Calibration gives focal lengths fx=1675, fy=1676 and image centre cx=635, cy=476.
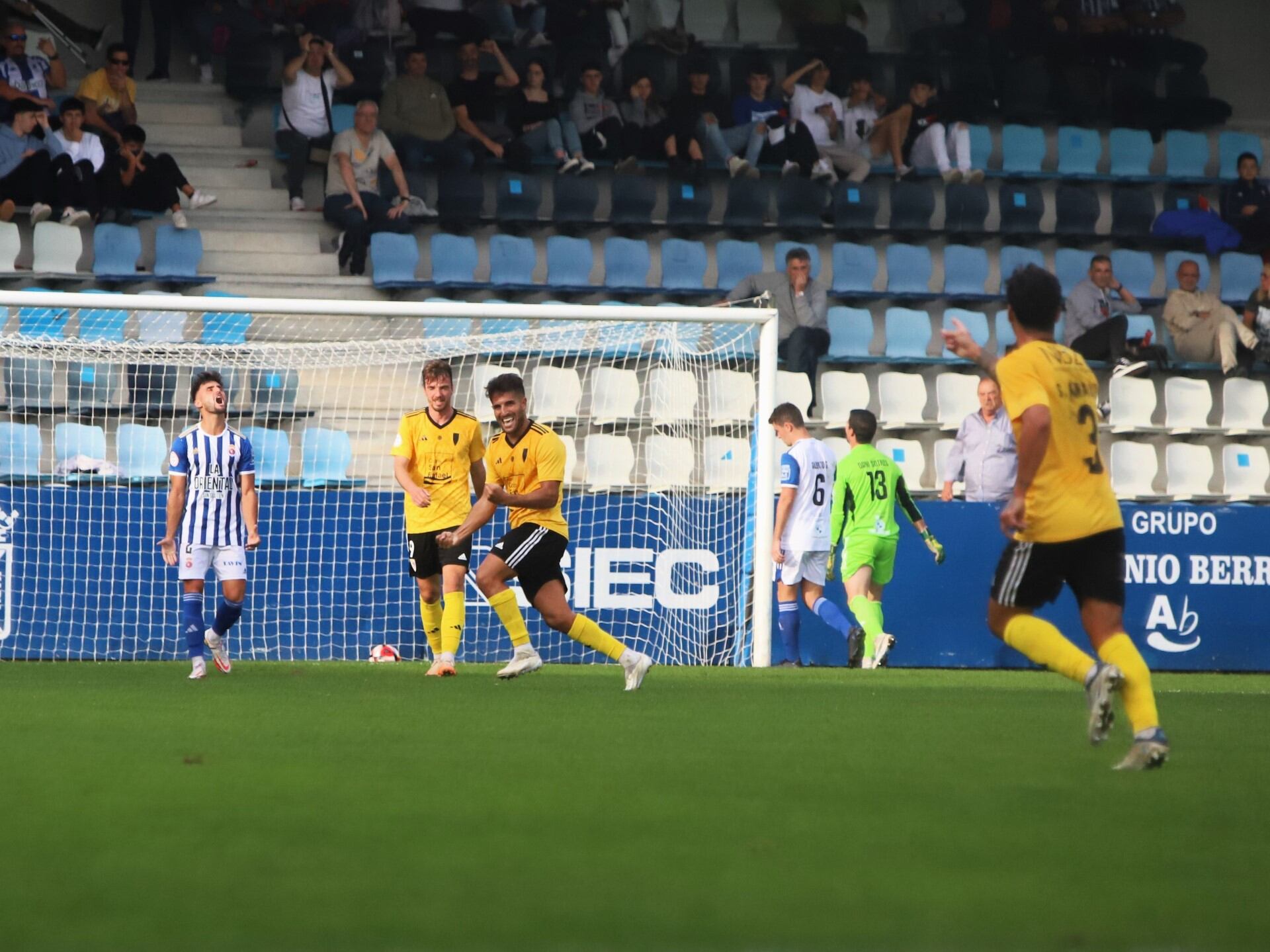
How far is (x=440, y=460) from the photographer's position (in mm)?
10469

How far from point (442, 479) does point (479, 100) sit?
309 inches

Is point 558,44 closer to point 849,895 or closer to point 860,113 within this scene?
point 860,113

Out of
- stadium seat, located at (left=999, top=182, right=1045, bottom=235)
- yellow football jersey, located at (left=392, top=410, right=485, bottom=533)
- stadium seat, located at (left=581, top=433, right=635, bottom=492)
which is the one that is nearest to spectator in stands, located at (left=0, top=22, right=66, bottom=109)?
stadium seat, located at (left=581, top=433, right=635, bottom=492)

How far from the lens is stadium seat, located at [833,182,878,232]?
17.7 meters

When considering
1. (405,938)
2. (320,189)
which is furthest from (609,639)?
(320,189)

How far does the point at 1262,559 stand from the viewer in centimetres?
1397

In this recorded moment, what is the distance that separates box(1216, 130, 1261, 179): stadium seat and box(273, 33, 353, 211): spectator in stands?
33.1 feet

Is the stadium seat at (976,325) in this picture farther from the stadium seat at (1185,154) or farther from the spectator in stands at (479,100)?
the spectator in stands at (479,100)

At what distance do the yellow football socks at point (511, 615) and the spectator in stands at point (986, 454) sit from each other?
4.83 meters

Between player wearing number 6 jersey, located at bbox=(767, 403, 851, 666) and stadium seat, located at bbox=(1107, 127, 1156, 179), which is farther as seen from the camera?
stadium seat, located at bbox=(1107, 127, 1156, 179)

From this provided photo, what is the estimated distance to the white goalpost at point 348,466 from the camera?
12484 mm

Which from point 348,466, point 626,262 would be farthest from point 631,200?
point 348,466

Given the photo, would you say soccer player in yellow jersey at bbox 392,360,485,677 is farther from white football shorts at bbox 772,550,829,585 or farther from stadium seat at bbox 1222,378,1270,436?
stadium seat at bbox 1222,378,1270,436

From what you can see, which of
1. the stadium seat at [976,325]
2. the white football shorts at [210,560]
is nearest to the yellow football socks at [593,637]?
the white football shorts at [210,560]
